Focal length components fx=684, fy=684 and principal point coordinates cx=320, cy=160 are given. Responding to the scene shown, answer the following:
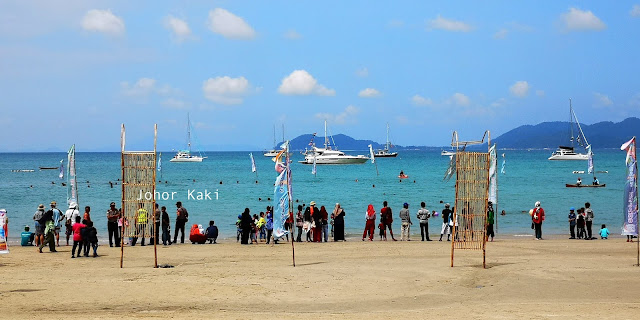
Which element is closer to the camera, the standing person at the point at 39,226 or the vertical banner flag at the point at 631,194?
the vertical banner flag at the point at 631,194

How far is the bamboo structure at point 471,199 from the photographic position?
1728 centimetres

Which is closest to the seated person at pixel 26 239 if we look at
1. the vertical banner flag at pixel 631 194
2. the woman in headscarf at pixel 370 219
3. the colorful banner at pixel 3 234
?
the colorful banner at pixel 3 234

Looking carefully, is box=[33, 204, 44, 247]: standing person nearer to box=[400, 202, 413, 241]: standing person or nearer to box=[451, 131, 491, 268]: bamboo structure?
box=[400, 202, 413, 241]: standing person

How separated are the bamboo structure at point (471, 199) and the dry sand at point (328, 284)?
2.63 feet

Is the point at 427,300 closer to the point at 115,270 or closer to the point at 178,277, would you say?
the point at 178,277

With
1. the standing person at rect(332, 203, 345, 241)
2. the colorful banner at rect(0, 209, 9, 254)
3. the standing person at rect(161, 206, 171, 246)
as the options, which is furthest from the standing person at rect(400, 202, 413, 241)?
the colorful banner at rect(0, 209, 9, 254)

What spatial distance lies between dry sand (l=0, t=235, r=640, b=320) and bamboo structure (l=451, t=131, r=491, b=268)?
801mm

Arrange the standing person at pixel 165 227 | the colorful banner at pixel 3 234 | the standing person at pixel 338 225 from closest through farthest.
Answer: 1. the colorful banner at pixel 3 234
2. the standing person at pixel 165 227
3. the standing person at pixel 338 225

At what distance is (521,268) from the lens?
58.0 ft

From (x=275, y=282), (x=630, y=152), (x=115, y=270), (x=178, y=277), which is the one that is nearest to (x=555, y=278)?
(x=630, y=152)

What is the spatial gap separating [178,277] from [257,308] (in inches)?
148

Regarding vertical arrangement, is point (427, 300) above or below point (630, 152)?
below

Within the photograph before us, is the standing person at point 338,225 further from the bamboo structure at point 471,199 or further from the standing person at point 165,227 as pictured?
the bamboo structure at point 471,199

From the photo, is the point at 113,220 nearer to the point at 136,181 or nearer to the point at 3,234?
the point at 136,181
